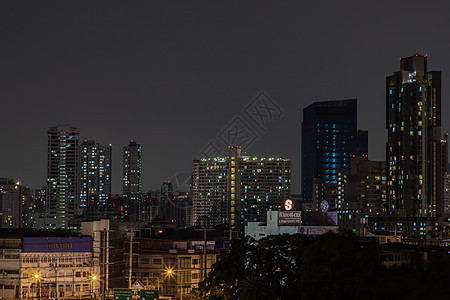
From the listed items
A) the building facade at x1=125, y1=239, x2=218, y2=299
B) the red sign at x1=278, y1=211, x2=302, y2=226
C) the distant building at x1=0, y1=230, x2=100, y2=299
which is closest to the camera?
the distant building at x1=0, y1=230, x2=100, y2=299

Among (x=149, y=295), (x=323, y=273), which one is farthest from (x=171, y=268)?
(x=323, y=273)

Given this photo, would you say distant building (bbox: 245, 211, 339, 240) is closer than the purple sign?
No

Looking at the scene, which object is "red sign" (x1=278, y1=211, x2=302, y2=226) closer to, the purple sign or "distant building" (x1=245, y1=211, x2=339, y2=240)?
"distant building" (x1=245, y1=211, x2=339, y2=240)

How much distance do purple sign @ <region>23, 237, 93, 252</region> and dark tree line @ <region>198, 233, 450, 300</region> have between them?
3465cm

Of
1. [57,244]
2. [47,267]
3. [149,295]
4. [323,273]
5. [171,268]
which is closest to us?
[323,273]

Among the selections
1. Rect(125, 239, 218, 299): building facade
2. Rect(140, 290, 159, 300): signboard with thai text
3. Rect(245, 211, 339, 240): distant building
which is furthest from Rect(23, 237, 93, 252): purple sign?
Rect(140, 290, 159, 300): signboard with thai text

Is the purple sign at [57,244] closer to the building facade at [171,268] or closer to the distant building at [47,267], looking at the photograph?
the distant building at [47,267]

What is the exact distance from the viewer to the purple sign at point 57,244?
293ft

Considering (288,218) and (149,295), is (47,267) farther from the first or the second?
(149,295)

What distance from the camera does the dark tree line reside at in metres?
32.2

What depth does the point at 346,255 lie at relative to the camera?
140 ft

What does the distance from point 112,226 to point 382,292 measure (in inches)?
3051

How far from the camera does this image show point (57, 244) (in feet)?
301

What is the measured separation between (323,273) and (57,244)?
2183 inches
